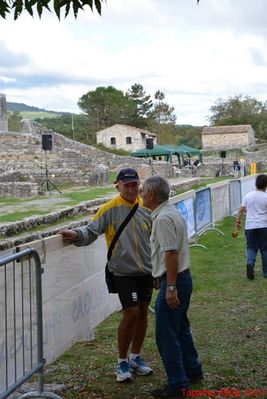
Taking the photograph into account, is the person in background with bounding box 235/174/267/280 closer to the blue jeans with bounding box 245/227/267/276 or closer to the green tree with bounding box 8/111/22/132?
the blue jeans with bounding box 245/227/267/276

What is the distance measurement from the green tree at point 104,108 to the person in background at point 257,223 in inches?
3321

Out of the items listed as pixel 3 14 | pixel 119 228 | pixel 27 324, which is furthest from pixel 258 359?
pixel 3 14

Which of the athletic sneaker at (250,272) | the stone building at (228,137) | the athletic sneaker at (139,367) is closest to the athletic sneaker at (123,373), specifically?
the athletic sneaker at (139,367)

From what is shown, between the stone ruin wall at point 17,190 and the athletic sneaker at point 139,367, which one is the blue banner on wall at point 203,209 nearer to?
the athletic sneaker at point 139,367

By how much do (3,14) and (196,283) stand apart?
5500 mm

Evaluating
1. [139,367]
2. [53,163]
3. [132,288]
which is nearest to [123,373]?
[139,367]

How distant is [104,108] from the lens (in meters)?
95.1

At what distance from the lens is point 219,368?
4.99 m

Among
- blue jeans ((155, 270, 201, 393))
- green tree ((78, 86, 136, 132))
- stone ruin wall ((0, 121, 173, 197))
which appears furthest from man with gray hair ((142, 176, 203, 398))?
green tree ((78, 86, 136, 132))

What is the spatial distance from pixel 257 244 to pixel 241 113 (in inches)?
3744

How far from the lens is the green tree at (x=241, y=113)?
98.6 m

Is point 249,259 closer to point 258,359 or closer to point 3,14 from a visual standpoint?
point 258,359

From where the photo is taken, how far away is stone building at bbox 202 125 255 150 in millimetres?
86000

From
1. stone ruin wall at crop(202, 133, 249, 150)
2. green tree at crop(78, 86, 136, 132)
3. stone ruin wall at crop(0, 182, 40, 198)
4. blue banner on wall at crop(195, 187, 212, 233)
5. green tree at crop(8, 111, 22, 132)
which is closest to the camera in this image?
blue banner on wall at crop(195, 187, 212, 233)
